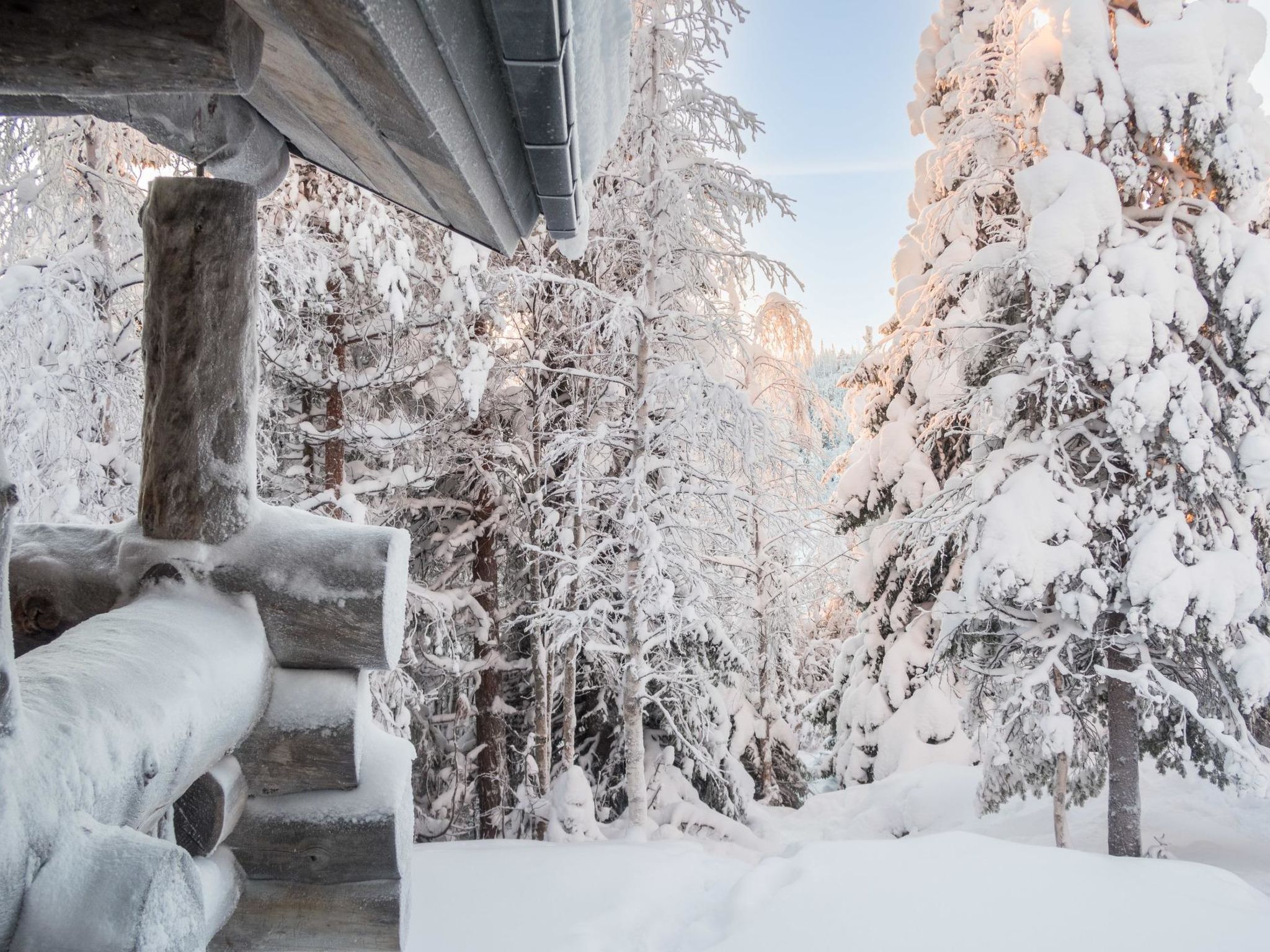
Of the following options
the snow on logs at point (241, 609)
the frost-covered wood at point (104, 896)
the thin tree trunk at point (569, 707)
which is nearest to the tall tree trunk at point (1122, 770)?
the thin tree trunk at point (569, 707)

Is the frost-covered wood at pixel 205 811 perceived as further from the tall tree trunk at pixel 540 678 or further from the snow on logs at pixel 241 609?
the tall tree trunk at pixel 540 678

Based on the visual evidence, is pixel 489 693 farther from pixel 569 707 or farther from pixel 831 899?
pixel 831 899

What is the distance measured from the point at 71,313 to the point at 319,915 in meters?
4.96

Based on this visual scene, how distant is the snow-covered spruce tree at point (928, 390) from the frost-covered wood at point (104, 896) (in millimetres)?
7788

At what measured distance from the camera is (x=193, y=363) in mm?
1656

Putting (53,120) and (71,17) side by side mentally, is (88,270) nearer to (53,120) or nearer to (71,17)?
(53,120)

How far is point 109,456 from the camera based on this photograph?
5523 mm

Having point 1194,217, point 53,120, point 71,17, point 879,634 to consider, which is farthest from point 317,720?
point 879,634

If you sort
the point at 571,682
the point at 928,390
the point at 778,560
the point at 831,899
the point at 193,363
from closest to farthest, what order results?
the point at 193,363, the point at 831,899, the point at 571,682, the point at 928,390, the point at 778,560

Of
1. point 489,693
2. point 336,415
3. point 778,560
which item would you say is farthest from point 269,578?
point 778,560

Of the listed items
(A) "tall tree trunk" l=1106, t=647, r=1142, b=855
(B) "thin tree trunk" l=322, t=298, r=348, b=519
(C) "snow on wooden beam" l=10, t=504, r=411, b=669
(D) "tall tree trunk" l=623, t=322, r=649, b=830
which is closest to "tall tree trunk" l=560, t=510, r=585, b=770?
(D) "tall tree trunk" l=623, t=322, r=649, b=830

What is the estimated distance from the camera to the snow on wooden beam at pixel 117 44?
99 cm

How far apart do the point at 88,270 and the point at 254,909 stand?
17.2 feet

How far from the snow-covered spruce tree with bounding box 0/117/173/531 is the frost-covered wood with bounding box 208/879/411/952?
422 cm
